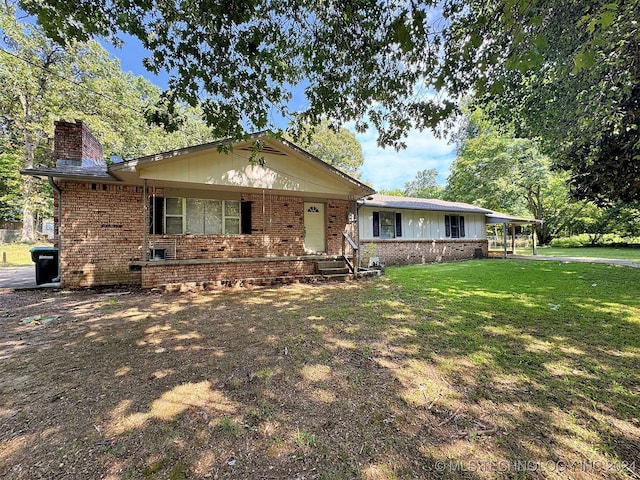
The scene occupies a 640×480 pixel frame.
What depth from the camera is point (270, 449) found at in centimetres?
209

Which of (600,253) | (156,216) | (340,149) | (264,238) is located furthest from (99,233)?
(600,253)

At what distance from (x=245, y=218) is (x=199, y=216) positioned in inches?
59.2

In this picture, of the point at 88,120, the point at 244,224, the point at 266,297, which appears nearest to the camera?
the point at 266,297

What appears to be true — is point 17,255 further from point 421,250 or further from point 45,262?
point 421,250

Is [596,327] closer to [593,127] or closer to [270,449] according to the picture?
[593,127]

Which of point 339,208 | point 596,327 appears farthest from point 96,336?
point 339,208

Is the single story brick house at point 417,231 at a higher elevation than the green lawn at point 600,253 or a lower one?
higher

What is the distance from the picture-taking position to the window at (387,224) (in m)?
14.5

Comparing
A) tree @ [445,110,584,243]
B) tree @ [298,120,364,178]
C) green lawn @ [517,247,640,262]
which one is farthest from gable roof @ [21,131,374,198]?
tree @ [298,120,364,178]

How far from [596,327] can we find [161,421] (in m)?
6.18

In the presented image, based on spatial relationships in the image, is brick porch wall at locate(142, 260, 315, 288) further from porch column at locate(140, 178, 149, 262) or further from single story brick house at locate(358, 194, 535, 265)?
single story brick house at locate(358, 194, 535, 265)

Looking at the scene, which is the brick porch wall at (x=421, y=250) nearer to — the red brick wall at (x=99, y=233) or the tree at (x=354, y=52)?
the tree at (x=354, y=52)

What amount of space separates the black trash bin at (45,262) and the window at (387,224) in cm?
1238

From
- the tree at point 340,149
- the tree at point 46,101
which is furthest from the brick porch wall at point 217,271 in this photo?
the tree at point 340,149
